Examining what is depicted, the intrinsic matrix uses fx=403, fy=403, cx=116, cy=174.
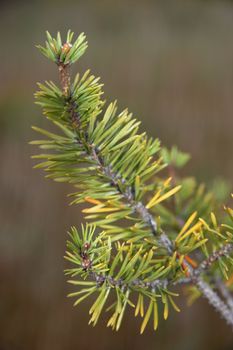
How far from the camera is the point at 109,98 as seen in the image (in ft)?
1.70

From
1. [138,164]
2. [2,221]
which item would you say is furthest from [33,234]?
[138,164]

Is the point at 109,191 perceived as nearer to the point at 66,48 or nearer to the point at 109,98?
the point at 66,48

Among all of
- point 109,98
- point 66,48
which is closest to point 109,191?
point 66,48

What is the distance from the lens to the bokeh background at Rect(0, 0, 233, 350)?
0.43 metres

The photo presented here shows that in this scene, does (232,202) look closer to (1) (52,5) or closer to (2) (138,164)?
(2) (138,164)

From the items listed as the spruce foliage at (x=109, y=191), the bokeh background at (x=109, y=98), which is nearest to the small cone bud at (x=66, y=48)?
the spruce foliage at (x=109, y=191)

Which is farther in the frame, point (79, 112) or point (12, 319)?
point (12, 319)

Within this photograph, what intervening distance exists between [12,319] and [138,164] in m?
0.32

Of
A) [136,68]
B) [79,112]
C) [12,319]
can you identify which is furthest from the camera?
[136,68]

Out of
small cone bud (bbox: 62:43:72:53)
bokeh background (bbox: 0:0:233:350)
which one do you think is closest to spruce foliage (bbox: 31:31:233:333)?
small cone bud (bbox: 62:43:72:53)

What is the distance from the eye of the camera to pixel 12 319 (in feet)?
1.39

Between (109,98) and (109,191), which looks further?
(109,98)

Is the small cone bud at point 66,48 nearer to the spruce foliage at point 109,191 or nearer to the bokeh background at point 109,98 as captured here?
the spruce foliage at point 109,191

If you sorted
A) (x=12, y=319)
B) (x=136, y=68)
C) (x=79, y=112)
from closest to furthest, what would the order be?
(x=79, y=112)
(x=12, y=319)
(x=136, y=68)
